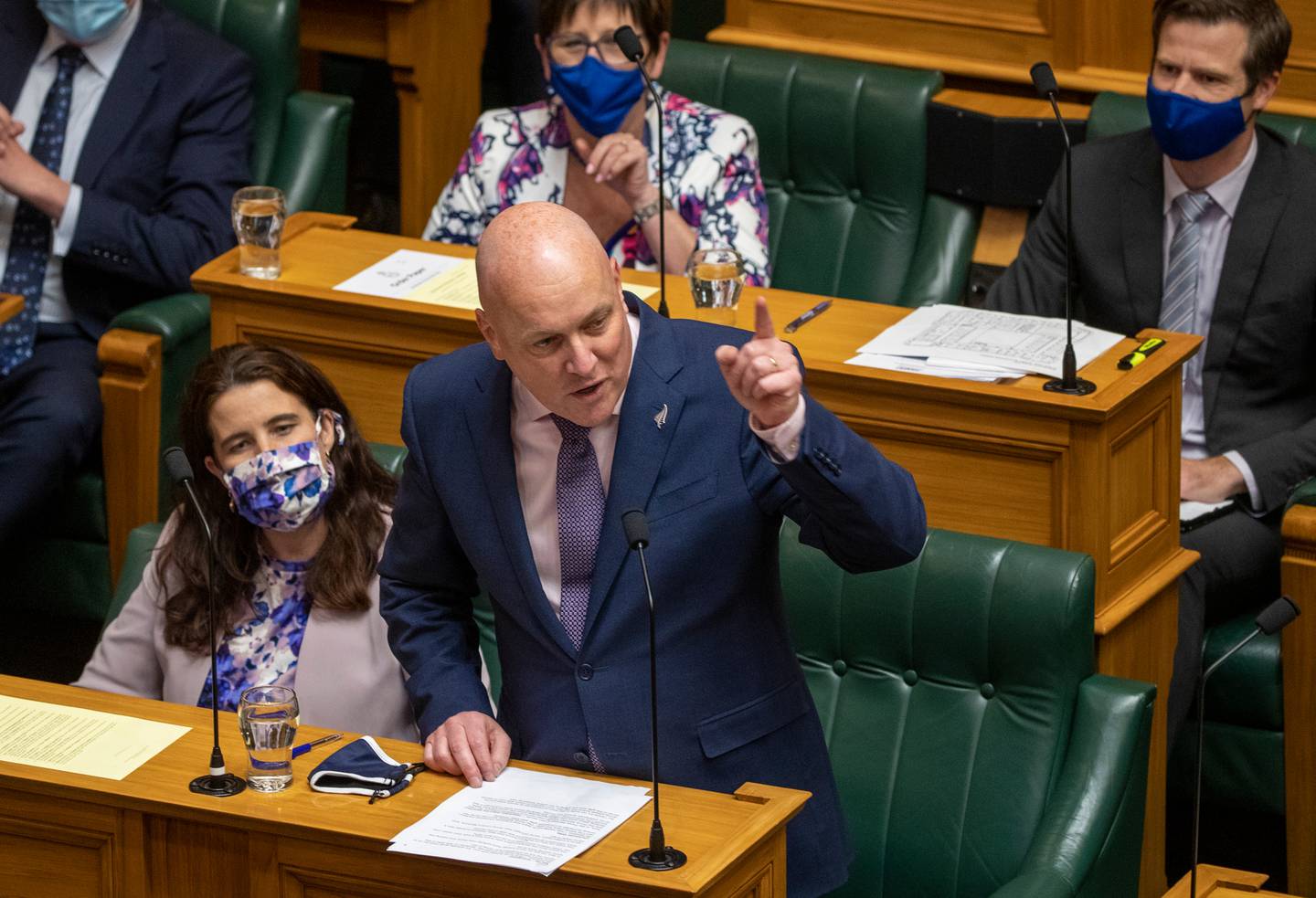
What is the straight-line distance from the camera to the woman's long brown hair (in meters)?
2.90

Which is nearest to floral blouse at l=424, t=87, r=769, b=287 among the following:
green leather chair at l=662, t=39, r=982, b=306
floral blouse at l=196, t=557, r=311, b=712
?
green leather chair at l=662, t=39, r=982, b=306

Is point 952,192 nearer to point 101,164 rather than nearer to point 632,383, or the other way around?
point 101,164

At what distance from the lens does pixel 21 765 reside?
7.61ft

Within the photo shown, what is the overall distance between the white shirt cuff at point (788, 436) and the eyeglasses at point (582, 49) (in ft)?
5.94

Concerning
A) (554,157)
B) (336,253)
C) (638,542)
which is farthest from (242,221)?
(638,542)

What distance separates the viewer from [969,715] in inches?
112

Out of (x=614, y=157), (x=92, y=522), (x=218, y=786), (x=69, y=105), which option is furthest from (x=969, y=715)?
(x=69, y=105)

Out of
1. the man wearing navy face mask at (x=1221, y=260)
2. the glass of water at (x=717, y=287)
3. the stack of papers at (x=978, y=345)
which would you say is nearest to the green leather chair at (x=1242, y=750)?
the man wearing navy face mask at (x=1221, y=260)

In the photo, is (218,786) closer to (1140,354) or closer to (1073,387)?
(1073,387)

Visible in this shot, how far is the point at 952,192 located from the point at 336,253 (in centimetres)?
121

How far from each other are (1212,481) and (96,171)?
220 cm

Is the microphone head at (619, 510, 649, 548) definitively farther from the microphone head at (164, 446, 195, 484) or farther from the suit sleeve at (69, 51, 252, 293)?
the suit sleeve at (69, 51, 252, 293)

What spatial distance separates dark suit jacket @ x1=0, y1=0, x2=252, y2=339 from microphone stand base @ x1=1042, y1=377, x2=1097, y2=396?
1864 mm

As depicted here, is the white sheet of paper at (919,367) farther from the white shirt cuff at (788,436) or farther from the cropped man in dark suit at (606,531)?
the white shirt cuff at (788,436)
